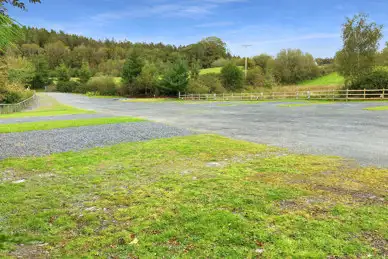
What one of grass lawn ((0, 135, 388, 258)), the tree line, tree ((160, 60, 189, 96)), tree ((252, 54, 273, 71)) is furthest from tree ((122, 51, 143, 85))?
grass lawn ((0, 135, 388, 258))

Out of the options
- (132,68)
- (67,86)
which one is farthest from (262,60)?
(67,86)

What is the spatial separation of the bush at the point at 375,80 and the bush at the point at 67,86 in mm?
77226

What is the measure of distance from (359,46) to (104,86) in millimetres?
54767

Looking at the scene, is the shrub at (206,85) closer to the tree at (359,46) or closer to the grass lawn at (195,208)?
the tree at (359,46)

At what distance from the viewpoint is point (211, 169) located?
623 centimetres

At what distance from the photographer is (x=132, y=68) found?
196 ft

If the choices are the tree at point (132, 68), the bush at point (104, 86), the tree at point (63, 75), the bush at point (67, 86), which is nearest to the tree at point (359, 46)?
the tree at point (132, 68)

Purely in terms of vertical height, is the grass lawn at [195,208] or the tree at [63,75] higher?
the tree at [63,75]

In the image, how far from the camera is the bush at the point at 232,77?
5916cm

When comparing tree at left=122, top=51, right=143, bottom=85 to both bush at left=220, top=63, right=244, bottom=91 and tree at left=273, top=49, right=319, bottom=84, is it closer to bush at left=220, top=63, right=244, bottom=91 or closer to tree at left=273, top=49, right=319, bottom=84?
bush at left=220, top=63, right=244, bottom=91

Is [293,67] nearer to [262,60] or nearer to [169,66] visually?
[262,60]

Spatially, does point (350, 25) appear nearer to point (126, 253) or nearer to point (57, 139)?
point (57, 139)

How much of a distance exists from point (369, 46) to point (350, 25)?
3.06 metres

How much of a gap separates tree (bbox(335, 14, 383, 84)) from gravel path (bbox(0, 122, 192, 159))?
2747 centimetres
